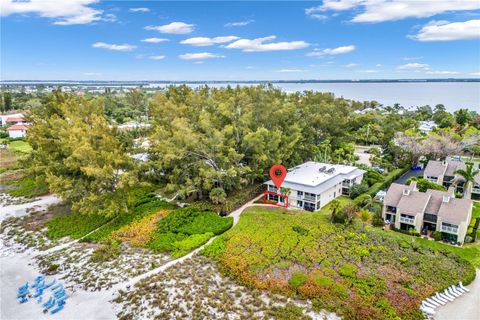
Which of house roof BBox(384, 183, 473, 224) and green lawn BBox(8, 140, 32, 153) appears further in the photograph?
green lawn BBox(8, 140, 32, 153)

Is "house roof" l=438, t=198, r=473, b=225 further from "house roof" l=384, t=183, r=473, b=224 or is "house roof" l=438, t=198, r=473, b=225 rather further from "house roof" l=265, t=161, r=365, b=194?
"house roof" l=265, t=161, r=365, b=194

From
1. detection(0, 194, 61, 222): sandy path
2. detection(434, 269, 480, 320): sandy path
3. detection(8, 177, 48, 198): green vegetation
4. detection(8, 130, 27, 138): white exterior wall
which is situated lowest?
detection(434, 269, 480, 320): sandy path

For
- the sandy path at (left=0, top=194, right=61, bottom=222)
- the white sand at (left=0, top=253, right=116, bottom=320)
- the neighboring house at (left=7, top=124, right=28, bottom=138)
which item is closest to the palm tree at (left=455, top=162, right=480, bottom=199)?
the white sand at (left=0, top=253, right=116, bottom=320)

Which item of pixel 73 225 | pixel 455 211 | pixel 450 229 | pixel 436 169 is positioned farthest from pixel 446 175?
pixel 73 225

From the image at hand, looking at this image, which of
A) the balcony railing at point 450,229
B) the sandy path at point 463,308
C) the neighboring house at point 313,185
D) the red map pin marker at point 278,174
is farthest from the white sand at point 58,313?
the balcony railing at point 450,229

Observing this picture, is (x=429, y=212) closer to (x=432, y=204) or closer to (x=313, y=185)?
(x=432, y=204)

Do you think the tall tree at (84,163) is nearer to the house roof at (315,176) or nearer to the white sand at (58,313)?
the white sand at (58,313)
